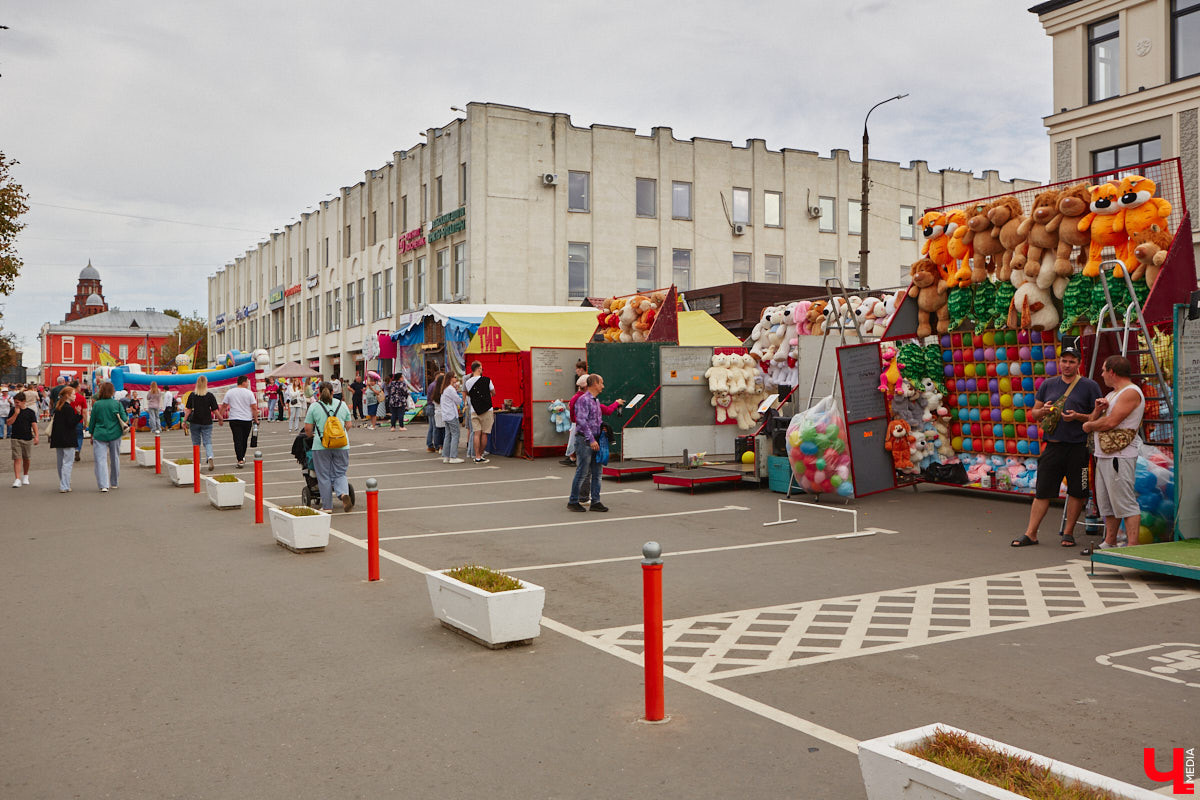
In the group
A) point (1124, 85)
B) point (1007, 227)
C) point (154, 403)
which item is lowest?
point (154, 403)

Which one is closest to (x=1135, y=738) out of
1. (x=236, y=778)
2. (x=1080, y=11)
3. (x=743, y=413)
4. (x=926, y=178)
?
(x=236, y=778)

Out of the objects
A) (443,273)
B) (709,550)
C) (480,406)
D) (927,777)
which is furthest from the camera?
(443,273)

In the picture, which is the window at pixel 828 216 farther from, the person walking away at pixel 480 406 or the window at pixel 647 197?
the person walking away at pixel 480 406

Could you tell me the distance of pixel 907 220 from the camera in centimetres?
4775

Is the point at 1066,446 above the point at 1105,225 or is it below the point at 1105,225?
below

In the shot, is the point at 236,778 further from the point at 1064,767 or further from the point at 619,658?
the point at 1064,767

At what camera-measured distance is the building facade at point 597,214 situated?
39312mm

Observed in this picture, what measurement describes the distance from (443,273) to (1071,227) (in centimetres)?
3309

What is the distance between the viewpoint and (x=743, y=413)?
1853 centimetres

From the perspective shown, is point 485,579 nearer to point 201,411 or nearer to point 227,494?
point 227,494

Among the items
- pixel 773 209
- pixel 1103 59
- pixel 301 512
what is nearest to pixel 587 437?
pixel 301 512

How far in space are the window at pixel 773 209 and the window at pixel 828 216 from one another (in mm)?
2227

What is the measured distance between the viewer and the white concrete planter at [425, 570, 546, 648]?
6324 mm

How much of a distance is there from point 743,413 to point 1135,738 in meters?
13.9
